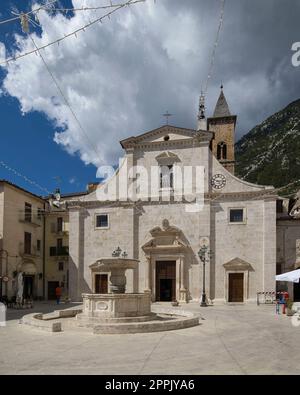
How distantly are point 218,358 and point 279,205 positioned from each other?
2795cm

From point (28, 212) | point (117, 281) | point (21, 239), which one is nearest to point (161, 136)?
point (28, 212)

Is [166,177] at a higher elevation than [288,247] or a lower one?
higher

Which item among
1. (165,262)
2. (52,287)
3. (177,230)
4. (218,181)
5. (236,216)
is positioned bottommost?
(52,287)

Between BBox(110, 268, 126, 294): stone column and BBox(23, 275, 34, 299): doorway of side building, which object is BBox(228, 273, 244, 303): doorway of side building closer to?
BBox(110, 268, 126, 294): stone column

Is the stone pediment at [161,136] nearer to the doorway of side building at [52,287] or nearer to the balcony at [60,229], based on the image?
the balcony at [60,229]

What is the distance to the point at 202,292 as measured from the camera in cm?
2970

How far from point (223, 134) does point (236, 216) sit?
1815 centimetres

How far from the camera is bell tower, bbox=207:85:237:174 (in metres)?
45.3

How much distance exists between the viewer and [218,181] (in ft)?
103

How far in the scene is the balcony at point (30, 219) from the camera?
34072mm

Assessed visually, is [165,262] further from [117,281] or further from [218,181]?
[117,281]

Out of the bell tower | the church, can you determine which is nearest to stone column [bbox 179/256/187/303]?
→ the church

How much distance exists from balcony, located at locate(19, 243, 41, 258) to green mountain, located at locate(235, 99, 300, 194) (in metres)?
26.3
